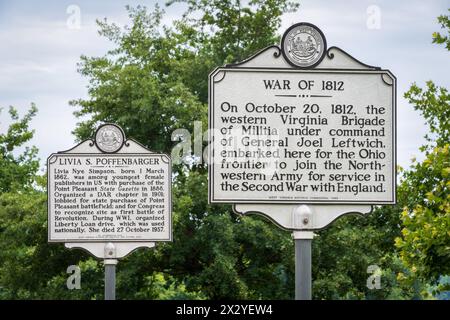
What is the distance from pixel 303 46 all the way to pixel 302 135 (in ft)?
2.90

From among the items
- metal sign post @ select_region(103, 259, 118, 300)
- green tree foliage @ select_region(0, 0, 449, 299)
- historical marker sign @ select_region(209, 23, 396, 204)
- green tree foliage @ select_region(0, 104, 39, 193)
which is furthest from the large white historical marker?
green tree foliage @ select_region(0, 104, 39, 193)

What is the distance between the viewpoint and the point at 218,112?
9.66 metres

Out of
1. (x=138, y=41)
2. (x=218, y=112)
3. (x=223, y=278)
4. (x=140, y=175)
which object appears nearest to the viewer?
(x=218, y=112)

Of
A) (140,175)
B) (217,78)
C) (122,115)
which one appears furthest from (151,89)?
(217,78)

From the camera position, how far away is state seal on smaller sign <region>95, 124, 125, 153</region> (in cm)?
1673

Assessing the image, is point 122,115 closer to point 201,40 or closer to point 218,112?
point 201,40

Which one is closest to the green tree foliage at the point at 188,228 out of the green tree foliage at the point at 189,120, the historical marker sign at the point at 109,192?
the green tree foliage at the point at 189,120

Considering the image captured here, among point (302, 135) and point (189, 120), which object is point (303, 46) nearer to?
point (302, 135)

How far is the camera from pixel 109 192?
1689 cm

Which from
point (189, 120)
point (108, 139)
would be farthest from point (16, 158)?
point (108, 139)

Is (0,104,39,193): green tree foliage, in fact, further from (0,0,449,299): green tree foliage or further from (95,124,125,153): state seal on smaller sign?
(95,124,125,153): state seal on smaller sign

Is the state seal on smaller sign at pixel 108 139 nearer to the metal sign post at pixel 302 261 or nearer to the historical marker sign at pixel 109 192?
the historical marker sign at pixel 109 192

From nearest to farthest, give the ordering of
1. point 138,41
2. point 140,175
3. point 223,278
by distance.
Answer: point 140,175 < point 223,278 < point 138,41

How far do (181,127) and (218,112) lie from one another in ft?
64.3
